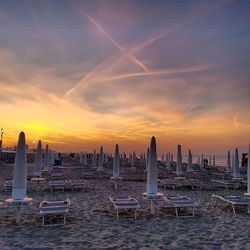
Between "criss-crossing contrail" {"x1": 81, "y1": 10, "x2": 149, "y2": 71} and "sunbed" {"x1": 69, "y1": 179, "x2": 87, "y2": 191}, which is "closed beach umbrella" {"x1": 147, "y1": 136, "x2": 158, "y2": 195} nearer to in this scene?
"criss-crossing contrail" {"x1": 81, "y1": 10, "x2": 149, "y2": 71}

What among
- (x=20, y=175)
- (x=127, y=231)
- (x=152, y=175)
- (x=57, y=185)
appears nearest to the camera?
(x=127, y=231)

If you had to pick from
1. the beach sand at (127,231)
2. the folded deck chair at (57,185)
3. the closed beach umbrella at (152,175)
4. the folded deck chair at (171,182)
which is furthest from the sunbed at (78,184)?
the closed beach umbrella at (152,175)

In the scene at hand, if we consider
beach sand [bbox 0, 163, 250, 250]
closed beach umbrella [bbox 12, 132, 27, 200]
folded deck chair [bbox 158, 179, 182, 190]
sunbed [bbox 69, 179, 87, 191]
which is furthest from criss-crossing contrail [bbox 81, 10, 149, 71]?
beach sand [bbox 0, 163, 250, 250]

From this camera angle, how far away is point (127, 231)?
7.14 m

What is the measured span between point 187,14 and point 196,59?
348 cm

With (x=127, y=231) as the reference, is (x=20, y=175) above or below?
above

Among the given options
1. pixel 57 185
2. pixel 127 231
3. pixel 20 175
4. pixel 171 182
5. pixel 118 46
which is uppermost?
pixel 118 46

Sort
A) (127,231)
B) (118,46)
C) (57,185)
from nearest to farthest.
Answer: (127,231), (118,46), (57,185)

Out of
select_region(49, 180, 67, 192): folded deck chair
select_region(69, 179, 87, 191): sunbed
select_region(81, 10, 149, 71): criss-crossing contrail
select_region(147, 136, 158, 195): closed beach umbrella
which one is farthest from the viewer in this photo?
select_region(69, 179, 87, 191): sunbed

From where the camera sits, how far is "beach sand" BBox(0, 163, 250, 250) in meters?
6.14

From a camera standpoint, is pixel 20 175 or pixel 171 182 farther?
pixel 171 182

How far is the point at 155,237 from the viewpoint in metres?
6.66

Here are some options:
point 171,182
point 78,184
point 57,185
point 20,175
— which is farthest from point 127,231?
point 171,182

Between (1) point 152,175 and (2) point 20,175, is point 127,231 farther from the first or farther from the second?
(2) point 20,175
